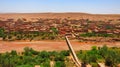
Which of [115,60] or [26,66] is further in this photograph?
[115,60]

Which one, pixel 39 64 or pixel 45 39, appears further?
pixel 45 39

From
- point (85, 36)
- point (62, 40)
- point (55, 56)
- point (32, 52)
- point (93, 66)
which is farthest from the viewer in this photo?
point (85, 36)

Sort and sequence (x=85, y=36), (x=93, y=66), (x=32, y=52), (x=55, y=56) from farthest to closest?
(x=85, y=36) → (x=32, y=52) → (x=55, y=56) → (x=93, y=66)

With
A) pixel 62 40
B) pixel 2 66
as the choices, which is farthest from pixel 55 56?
pixel 62 40

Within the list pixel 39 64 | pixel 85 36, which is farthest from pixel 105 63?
pixel 85 36

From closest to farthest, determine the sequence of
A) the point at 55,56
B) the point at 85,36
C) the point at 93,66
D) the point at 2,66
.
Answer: the point at 2,66
the point at 93,66
the point at 55,56
the point at 85,36

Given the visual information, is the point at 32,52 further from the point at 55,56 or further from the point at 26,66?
the point at 26,66

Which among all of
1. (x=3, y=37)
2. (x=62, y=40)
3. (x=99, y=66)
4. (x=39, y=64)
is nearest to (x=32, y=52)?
(x=39, y=64)

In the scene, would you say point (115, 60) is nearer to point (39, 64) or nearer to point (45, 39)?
point (39, 64)

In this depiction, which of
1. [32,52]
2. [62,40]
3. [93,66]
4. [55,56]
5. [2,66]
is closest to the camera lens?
[2,66]
